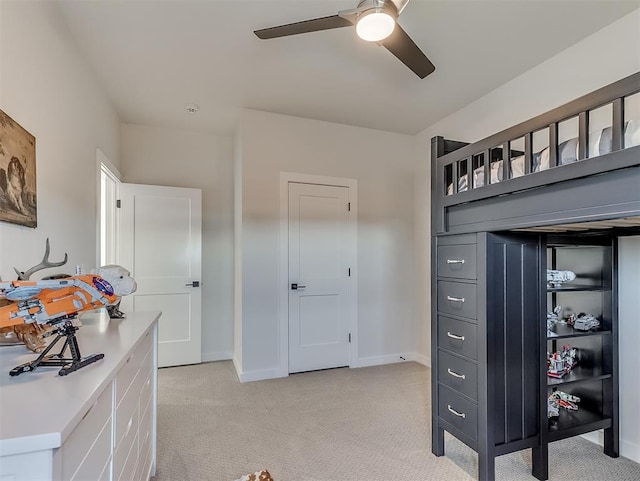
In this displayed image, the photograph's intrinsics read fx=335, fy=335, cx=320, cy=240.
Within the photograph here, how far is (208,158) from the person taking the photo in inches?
155

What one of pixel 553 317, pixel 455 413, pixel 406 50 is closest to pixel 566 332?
pixel 553 317

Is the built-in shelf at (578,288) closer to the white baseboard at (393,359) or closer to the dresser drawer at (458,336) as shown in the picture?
the dresser drawer at (458,336)

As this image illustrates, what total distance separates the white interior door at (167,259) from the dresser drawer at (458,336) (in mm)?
2700

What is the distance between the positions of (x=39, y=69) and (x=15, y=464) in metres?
1.88

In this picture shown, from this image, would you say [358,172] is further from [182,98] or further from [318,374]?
[318,374]

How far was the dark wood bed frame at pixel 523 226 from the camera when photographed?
124 cm

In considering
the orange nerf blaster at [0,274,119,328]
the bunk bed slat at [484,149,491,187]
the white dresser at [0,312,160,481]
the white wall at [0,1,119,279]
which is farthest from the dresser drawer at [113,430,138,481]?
the bunk bed slat at [484,149,491,187]

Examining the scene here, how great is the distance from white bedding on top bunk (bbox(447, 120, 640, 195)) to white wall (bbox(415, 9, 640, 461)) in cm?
109

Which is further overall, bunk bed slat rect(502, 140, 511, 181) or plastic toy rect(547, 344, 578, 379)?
plastic toy rect(547, 344, 578, 379)

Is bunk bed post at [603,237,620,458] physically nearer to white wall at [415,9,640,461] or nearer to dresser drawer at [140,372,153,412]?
white wall at [415,9,640,461]

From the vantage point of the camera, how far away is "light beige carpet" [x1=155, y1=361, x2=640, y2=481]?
1.90 metres

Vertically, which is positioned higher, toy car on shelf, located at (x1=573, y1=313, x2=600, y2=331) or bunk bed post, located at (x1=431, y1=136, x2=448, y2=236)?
bunk bed post, located at (x1=431, y1=136, x2=448, y2=236)

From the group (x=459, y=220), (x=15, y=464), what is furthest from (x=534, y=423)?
(x=15, y=464)

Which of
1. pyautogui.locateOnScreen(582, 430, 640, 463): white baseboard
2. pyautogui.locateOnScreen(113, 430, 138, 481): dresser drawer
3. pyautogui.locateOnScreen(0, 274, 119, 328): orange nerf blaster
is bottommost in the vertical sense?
pyautogui.locateOnScreen(582, 430, 640, 463): white baseboard
